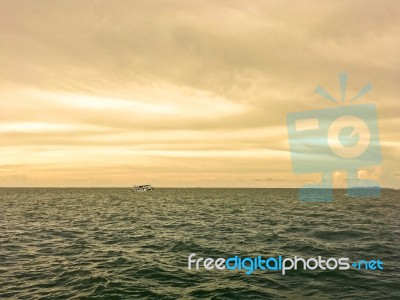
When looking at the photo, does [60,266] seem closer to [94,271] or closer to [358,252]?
[94,271]

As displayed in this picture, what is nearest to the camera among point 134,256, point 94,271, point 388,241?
point 94,271

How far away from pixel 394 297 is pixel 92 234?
1117 inches

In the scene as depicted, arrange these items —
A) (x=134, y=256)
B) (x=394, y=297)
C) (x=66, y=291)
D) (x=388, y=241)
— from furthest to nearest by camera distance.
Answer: (x=388, y=241)
(x=134, y=256)
(x=66, y=291)
(x=394, y=297)

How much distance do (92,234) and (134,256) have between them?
39.8ft

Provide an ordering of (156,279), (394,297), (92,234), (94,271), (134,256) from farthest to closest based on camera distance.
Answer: (92,234), (134,256), (94,271), (156,279), (394,297)

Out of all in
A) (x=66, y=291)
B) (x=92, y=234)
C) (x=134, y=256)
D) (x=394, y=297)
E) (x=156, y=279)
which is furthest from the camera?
(x=92, y=234)

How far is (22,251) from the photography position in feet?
82.6

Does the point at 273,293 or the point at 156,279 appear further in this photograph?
the point at 156,279

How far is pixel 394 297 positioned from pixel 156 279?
12363 mm

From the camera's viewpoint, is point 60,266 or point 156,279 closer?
point 156,279

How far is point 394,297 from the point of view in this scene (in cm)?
1500

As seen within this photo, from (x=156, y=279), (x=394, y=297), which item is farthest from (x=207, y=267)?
(x=394, y=297)

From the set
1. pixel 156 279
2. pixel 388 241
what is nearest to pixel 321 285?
pixel 156 279

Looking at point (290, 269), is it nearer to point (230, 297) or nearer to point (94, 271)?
point (230, 297)
